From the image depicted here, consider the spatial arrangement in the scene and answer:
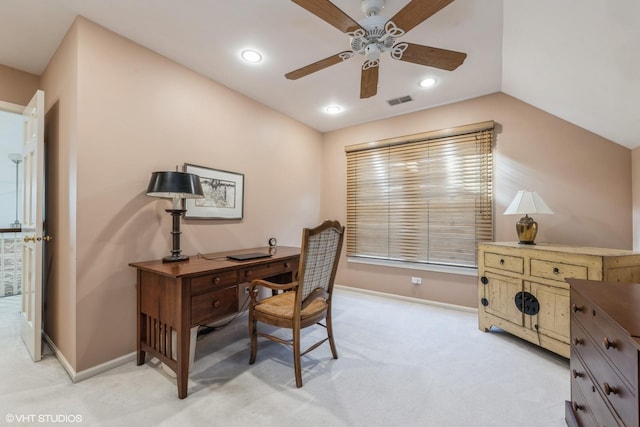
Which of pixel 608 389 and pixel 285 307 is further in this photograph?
pixel 285 307

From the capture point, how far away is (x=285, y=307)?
2.01 metres

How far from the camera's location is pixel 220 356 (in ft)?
7.12

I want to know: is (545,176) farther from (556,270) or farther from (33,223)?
(33,223)

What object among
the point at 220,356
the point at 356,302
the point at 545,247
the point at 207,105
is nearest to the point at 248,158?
the point at 207,105

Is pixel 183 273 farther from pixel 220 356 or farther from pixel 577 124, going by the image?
pixel 577 124

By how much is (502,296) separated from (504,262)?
329mm

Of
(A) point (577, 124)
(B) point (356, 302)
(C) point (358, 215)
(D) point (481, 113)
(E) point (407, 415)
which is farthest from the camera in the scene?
(C) point (358, 215)

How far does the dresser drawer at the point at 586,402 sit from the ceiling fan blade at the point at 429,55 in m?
1.91

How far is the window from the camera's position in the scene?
10.1 feet

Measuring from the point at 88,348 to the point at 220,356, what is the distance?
2.98 feet

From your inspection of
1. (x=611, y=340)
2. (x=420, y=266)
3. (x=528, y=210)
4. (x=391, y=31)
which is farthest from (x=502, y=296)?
(x=391, y=31)

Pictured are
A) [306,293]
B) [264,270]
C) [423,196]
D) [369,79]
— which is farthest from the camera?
[423,196]

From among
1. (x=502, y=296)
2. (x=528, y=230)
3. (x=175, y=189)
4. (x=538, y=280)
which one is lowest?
(x=502, y=296)

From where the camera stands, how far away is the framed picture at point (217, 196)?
2.53 m
